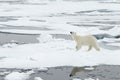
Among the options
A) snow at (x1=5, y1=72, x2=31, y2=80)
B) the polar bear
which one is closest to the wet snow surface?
snow at (x1=5, y1=72, x2=31, y2=80)

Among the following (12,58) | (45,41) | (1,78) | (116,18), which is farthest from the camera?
(116,18)

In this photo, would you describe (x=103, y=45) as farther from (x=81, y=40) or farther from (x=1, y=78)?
(x=1, y=78)

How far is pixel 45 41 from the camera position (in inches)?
442

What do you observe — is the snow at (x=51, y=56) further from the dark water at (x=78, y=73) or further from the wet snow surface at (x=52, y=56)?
the dark water at (x=78, y=73)

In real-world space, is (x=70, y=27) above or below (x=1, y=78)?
above

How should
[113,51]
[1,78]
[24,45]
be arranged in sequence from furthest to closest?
[24,45] < [113,51] < [1,78]

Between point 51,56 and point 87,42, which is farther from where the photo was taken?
point 87,42

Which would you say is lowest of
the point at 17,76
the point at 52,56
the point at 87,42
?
the point at 17,76

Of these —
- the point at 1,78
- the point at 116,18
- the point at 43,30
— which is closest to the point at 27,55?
the point at 1,78

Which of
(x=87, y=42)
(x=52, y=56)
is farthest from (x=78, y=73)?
(x=87, y=42)

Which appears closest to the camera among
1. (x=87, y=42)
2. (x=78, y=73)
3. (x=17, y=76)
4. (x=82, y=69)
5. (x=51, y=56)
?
(x=17, y=76)

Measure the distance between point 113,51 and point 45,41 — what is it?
2.68m

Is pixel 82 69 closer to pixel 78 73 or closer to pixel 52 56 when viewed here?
pixel 78 73

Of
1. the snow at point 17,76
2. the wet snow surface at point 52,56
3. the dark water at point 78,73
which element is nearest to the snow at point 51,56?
the wet snow surface at point 52,56
